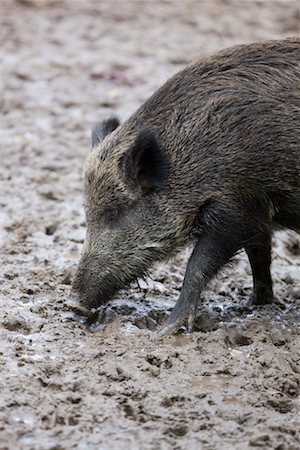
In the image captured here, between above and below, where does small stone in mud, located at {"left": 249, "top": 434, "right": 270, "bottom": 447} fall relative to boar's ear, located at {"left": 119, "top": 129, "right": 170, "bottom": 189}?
below

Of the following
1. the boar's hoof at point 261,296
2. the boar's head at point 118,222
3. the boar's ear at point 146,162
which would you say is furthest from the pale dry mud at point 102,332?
the boar's ear at point 146,162

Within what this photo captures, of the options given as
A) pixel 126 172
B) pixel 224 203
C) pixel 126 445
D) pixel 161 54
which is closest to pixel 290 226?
pixel 224 203

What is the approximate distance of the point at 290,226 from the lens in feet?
22.2

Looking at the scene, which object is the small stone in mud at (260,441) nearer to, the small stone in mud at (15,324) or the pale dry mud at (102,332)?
the pale dry mud at (102,332)

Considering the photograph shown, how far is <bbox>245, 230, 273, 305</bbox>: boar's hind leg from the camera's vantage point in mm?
7062

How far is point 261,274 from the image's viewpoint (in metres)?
7.11

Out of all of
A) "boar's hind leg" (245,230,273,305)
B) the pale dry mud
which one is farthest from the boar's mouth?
"boar's hind leg" (245,230,273,305)

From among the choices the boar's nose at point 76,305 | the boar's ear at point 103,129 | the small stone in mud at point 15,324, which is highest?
the boar's ear at point 103,129

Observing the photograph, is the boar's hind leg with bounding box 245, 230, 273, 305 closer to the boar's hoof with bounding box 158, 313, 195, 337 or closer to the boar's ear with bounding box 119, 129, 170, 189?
the boar's hoof with bounding box 158, 313, 195, 337

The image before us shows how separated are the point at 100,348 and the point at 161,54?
6976mm

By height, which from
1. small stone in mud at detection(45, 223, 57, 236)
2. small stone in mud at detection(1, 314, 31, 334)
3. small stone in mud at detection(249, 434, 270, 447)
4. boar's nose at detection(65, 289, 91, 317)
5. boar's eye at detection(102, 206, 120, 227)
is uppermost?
boar's eye at detection(102, 206, 120, 227)

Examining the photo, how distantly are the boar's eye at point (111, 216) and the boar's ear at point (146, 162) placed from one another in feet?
0.80

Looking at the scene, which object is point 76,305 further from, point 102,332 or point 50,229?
point 50,229

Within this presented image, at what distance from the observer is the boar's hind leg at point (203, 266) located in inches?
255
